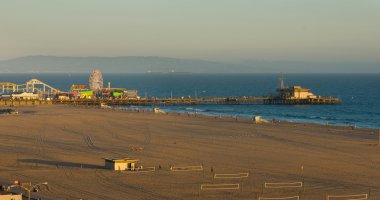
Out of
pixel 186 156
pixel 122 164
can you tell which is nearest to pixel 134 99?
pixel 186 156

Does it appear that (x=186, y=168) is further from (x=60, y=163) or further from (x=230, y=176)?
(x=60, y=163)

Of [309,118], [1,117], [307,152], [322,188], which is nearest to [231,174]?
[322,188]

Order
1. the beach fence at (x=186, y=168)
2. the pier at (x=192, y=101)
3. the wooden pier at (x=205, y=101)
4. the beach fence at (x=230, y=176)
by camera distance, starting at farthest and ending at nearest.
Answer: the wooden pier at (x=205, y=101) → the pier at (x=192, y=101) → the beach fence at (x=186, y=168) → the beach fence at (x=230, y=176)

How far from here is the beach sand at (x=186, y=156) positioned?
95.7 feet

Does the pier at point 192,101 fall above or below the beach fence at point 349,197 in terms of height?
above

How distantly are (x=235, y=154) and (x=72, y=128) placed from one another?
1950cm

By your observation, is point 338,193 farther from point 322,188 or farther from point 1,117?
point 1,117

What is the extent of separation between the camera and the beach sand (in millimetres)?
29156

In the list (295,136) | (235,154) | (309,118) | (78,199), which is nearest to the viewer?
(78,199)

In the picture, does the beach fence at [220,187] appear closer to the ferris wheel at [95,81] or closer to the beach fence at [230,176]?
the beach fence at [230,176]

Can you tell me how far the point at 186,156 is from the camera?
38.8 metres

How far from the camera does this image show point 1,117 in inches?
2564

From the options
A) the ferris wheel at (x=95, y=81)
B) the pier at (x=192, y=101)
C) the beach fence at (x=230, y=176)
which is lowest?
the beach fence at (x=230, y=176)

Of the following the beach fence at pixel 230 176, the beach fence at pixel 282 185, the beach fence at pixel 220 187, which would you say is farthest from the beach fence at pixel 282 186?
the beach fence at pixel 230 176
